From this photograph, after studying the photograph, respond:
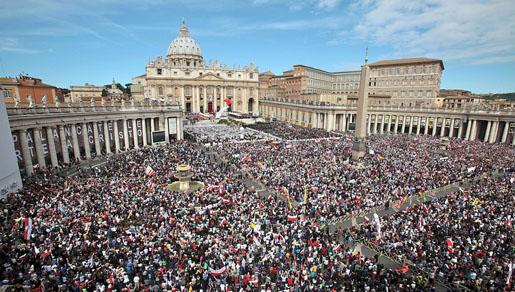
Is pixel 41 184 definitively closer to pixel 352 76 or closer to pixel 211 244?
pixel 211 244

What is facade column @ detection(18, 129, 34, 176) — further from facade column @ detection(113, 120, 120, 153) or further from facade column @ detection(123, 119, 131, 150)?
facade column @ detection(123, 119, 131, 150)

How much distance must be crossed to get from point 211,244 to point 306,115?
6256 cm

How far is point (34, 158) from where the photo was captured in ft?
104

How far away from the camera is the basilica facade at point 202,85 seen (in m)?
93.1

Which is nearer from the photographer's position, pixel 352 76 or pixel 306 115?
pixel 306 115

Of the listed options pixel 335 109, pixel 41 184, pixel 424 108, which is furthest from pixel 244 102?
pixel 41 184

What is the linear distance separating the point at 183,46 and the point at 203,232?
116736mm

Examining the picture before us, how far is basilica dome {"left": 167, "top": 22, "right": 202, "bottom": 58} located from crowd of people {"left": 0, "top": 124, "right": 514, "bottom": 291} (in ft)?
329

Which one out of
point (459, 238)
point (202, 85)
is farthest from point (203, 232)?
point (202, 85)

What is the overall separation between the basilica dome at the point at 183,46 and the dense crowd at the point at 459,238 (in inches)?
4549

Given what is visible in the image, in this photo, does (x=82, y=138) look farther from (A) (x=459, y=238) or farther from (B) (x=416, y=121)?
(B) (x=416, y=121)

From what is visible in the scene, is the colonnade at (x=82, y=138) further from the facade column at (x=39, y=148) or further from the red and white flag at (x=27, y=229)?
the red and white flag at (x=27, y=229)

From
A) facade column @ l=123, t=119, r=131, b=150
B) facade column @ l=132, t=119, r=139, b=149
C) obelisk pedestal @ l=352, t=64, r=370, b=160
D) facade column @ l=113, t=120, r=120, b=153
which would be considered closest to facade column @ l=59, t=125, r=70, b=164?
facade column @ l=113, t=120, r=120, b=153

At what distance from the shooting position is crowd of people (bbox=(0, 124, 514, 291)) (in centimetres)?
1224
